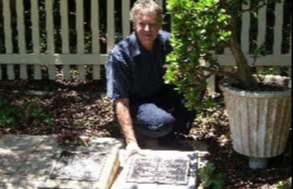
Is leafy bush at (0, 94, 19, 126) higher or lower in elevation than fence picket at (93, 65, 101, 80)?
lower

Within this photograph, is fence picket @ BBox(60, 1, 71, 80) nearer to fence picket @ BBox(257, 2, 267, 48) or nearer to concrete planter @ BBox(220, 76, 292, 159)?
fence picket @ BBox(257, 2, 267, 48)

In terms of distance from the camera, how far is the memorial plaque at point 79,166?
4.06 m

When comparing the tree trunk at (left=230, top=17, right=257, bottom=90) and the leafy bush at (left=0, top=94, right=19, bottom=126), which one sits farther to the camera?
the leafy bush at (left=0, top=94, right=19, bottom=126)

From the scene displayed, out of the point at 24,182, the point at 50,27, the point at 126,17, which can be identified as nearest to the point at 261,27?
the point at 126,17

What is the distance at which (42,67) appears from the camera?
685 centimetres

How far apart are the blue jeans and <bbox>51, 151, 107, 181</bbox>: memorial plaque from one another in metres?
0.41

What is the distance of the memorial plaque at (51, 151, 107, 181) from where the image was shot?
406 centimetres

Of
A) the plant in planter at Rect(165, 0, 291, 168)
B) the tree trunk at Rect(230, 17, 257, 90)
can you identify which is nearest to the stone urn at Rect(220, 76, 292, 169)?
the plant in planter at Rect(165, 0, 291, 168)

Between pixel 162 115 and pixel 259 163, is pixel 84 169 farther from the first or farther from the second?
pixel 259 163

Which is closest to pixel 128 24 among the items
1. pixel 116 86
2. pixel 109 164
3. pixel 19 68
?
pixel 19 68

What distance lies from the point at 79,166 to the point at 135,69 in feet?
2.95

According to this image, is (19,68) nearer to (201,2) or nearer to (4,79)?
(4,79)

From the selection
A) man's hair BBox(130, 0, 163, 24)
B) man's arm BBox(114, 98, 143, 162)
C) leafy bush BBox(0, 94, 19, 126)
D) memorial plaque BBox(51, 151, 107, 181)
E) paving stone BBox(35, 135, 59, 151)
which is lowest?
paving stone BBox(35, 135, 59, 151)

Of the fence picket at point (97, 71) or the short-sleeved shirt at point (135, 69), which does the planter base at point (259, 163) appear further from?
the fence picket at point (97, 71)
